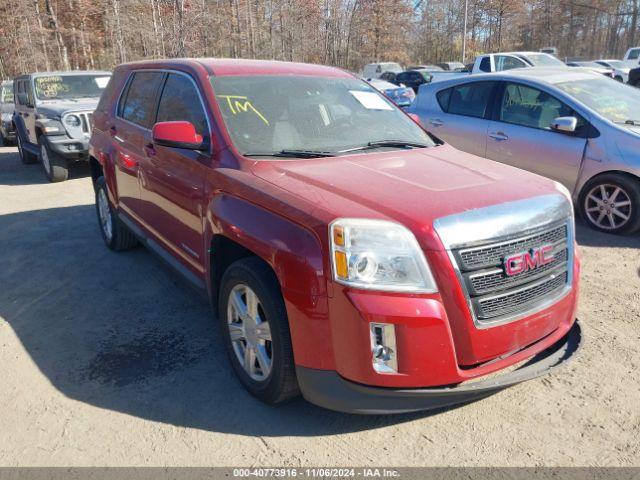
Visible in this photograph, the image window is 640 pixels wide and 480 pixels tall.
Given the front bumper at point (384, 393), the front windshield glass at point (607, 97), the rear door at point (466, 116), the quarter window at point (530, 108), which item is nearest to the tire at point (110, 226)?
the front bumper at point (384, 393)

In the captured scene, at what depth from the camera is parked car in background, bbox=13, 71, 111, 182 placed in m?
9.19

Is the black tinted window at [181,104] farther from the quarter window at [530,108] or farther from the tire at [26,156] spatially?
the tire at [26,156]

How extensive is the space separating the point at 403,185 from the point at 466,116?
466 cm

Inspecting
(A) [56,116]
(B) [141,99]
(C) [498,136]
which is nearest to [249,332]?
(B) [141,99]

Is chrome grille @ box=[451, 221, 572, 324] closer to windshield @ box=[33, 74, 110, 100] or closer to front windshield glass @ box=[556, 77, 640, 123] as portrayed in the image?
front windshield glass @ box=[556, 77, 640, 123]

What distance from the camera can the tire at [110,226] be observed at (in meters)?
5.35

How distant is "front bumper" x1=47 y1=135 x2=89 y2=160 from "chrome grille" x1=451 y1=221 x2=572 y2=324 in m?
8.54

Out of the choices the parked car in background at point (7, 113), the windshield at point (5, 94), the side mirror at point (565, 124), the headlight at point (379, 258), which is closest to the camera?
the headlight at point (379, 258)

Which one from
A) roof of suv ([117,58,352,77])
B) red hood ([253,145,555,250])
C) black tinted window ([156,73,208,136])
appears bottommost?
red hood ([253,145,555,250])

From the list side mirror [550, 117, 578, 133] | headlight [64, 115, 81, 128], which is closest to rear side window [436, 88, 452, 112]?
side mirror [550, 117, 578, 133]

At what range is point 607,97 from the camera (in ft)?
20.2

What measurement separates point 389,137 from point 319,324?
176cm

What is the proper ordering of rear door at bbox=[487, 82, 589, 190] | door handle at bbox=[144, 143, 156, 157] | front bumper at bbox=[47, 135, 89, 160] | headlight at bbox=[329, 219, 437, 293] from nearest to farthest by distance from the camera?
headlight at bbox=[329, 219, 437, 293], door handle at bbox=[144, 143, 156, 157], rear door at bbox=[487, 82, 589, 190], front bumper at bbox=[47, 135, 89, 160]

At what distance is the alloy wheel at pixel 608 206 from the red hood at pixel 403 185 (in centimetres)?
297
